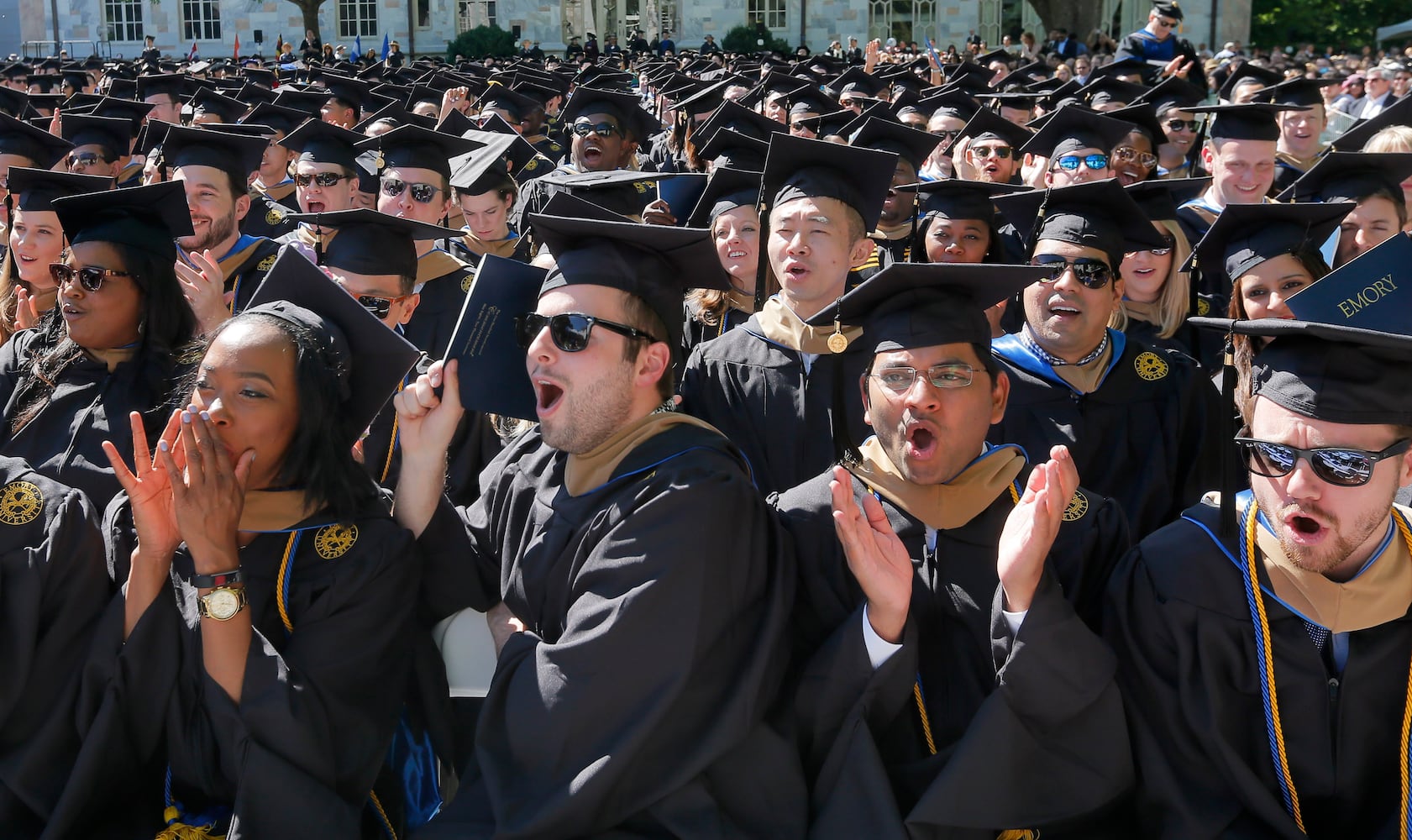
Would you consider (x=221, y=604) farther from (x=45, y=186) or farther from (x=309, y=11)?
(x=309, y=11)

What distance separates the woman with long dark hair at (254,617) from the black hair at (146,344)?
2.88 feet

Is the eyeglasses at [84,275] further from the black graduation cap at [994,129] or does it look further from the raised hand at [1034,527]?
the black graduation cap at [994,129]

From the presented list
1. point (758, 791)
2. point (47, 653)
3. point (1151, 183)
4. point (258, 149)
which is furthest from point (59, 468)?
point (1151, 183)

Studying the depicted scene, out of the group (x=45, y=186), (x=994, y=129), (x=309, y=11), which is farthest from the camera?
(x=309, y=11)

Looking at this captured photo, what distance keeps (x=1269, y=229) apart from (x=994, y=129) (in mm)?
3509

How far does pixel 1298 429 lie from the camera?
2.52m

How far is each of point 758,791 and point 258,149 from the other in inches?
203

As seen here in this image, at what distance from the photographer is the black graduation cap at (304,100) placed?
11.2 m

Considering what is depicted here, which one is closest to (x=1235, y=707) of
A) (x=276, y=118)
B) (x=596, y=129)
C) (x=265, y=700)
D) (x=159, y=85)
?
(x=265, y=700)

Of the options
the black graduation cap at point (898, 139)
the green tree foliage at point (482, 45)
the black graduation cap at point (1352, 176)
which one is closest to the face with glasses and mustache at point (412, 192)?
the black graduation cap at point (898, 139)

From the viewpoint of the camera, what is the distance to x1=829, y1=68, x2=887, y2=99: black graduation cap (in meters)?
12.9

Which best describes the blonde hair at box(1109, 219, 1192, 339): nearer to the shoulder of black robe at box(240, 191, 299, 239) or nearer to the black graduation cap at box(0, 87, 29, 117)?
the shoulder of black robe at box(240, 191, 299, 239)

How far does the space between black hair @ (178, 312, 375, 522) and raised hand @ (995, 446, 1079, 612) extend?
1.60 metres

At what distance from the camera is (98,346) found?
394cm
